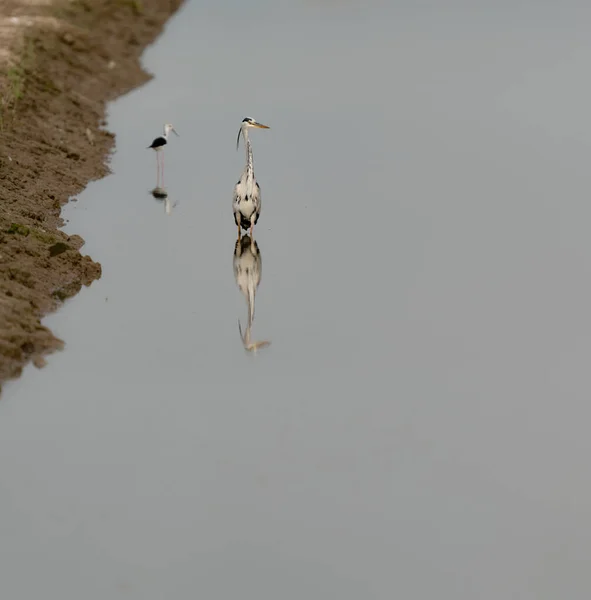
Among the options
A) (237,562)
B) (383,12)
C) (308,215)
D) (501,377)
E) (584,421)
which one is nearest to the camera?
(237,562)

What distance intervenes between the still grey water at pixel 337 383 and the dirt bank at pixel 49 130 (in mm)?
484

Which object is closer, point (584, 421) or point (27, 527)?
point (27, 527)

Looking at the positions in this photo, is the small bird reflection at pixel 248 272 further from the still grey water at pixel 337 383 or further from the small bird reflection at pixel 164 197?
the small bird reflection at pixel 164 197

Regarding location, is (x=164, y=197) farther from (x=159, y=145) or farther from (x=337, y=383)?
(x=337, y=383)

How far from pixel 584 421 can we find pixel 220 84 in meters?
21.8

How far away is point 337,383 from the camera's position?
1764 centimetres

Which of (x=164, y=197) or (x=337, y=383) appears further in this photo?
(x=164, y=197)

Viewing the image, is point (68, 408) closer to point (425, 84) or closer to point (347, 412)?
point (347, 412)

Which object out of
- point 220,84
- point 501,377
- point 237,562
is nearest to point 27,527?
point 237,562

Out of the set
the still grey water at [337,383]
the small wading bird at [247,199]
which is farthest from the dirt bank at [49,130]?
the small wading bird at [247,199]

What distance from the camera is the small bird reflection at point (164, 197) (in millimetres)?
25578

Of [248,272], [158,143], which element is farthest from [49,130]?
[248,272]

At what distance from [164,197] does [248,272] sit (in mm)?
4813

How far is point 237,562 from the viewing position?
530 inches
